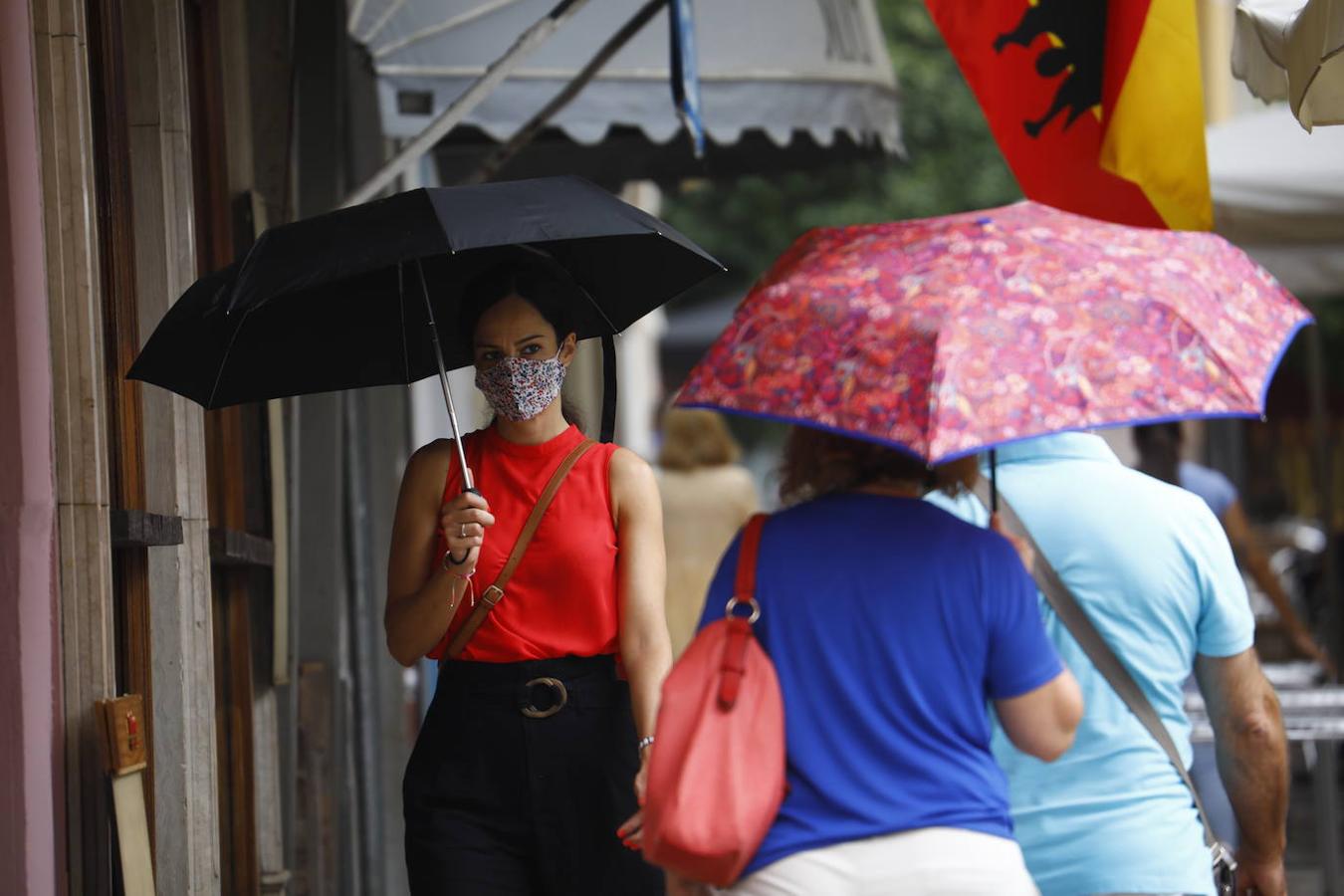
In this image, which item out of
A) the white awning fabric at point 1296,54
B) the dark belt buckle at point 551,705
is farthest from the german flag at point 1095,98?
the dark belt buckle at point 551,705

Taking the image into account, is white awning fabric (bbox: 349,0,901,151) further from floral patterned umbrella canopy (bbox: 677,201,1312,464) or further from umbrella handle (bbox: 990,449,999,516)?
floral patterned umbrella canopy (bbox: 677,201,1312,464)

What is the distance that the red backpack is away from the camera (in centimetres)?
275

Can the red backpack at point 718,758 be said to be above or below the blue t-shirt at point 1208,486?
below

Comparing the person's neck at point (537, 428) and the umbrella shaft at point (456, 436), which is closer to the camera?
the umbrella shaft at point (456, 436)

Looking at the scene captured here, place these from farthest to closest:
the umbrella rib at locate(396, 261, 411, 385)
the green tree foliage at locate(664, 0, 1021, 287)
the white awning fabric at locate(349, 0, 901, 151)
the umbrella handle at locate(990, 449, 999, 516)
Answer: the green tree foliage at locate(664, 0, 1021, 287), the white awning fabric at locate(349, 0, 901, 151), the umbrella rib at locate(396, 261, 411, 385), the umbrella handle at locate(990, 449, 999, 516)

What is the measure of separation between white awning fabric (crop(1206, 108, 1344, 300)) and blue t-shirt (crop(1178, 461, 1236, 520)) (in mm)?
881

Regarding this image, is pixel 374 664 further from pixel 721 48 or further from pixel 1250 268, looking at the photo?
pixel 1250 268

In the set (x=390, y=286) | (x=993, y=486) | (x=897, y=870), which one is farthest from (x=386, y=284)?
(x=897, y=870)

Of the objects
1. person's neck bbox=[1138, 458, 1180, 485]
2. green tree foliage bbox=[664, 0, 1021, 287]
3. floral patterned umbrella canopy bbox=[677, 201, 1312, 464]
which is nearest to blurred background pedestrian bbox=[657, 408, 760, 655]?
person's neck bbox=[1138, 458, 1180, 485]

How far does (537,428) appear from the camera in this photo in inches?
154

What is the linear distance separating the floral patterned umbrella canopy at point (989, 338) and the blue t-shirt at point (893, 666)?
0.22 meters

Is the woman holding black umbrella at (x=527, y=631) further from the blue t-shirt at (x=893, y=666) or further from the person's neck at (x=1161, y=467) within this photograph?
the person's neck at (x=1161, y=467)

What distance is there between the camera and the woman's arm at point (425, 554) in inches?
145

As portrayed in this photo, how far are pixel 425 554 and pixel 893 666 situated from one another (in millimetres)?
1283
